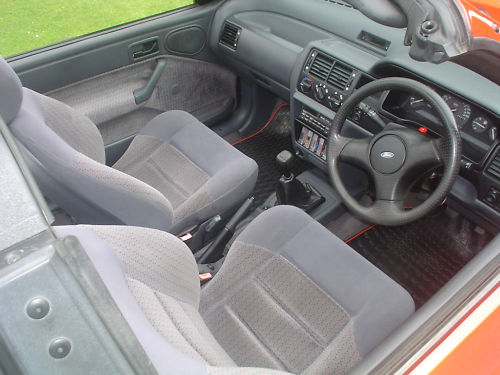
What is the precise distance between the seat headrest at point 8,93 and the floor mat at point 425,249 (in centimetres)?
146

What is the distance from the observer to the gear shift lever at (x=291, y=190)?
6.64 ft

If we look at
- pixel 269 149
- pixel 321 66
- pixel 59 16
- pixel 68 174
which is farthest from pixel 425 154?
pixel 59 16

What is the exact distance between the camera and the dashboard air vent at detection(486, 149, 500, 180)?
1534mm

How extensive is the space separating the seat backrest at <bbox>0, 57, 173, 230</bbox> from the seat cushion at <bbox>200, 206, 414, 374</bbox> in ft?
1.02

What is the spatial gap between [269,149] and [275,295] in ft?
4.53

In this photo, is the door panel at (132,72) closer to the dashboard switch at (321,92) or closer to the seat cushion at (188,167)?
the seat cushion at (188,167)

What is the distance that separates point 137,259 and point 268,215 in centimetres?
69

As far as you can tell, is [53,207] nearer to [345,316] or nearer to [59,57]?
[59,57]

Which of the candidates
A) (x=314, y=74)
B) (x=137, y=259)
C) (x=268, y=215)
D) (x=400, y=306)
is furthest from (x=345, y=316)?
(x=314, y=74)

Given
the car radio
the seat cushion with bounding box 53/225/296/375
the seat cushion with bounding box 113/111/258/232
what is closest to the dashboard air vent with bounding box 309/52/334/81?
the car radio

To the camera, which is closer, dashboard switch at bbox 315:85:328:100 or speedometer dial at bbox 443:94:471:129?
speedometer dial at bbox 443:94:471:129

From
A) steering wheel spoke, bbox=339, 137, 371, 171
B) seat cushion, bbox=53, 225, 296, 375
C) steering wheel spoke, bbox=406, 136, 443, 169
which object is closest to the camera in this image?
seat cushion, bbox=53, 225, 296, 375

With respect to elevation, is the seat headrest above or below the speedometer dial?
below

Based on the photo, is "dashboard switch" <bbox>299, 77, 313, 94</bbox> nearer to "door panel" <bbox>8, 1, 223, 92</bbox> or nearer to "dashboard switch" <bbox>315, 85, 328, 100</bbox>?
"dashboard switch" <bbox>315, 85, 328, 100</bbox>
